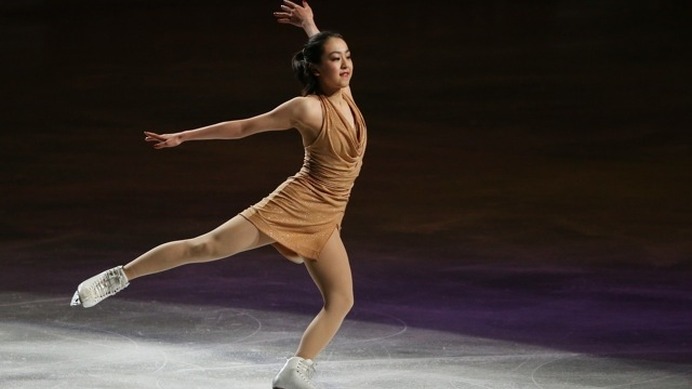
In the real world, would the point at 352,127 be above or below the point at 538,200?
above

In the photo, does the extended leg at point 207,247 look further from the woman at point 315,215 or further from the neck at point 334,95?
the neck at point 334,95

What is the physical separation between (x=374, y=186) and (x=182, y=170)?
1.44 metres

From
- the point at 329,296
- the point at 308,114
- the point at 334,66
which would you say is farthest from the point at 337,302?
the point at 334,66

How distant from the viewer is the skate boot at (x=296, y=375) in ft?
16.5

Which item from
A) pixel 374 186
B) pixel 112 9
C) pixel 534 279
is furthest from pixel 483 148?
pixel 112 9

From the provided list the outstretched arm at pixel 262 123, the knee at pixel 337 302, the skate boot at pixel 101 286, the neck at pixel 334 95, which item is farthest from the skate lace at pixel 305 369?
the neck at pixel 334 95

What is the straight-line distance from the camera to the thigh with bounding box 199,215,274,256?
5.02m

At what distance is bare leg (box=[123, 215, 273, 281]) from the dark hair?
0.56m

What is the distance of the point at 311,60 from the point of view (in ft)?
16.7

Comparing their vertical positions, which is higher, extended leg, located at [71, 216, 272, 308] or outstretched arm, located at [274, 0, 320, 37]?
outstretched arm, located at [274, 0, 320, 37]

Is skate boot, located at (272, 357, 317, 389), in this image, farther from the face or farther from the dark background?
the dark background

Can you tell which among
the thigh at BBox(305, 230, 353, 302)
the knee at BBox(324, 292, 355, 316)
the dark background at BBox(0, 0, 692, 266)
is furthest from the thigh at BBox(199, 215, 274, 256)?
the dark background at BBox(0, 0, 692, 266)

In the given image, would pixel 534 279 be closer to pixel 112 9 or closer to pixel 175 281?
pixel 175 281

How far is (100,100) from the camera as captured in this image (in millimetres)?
11734
